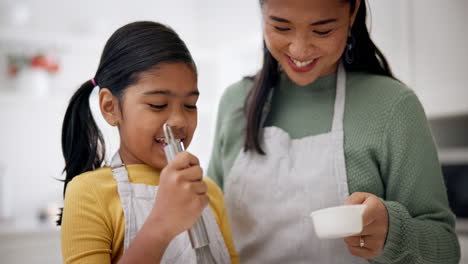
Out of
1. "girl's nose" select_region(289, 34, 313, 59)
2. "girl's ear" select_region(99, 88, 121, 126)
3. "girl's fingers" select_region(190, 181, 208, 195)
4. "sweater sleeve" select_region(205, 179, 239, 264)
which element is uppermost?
"girl's nose" select_region(289, 34, 313, 59)

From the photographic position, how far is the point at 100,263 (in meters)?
0.79

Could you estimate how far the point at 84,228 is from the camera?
81 cm

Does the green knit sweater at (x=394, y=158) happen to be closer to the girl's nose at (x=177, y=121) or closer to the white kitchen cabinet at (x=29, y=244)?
the girl's nose at (x=177, y=121)

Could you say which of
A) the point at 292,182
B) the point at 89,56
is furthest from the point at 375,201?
the point at 89,56

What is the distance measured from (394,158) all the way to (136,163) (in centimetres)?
49

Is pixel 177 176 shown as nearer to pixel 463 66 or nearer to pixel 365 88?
pixel 365 88

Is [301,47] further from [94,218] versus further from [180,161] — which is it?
[94,218]

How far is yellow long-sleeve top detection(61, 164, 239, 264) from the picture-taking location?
793 mm

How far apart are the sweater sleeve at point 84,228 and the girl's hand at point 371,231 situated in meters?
0.40

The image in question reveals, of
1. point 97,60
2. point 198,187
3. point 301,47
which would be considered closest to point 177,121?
point 198,187

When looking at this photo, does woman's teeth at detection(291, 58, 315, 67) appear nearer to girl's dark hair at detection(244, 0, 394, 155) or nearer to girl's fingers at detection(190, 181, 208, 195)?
girl's dark hair at detection(244, 0, 394, 155)

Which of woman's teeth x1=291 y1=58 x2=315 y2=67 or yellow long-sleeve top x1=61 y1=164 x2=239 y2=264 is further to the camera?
woman's teeth x1=291 y1=58 x2=315 y2=67

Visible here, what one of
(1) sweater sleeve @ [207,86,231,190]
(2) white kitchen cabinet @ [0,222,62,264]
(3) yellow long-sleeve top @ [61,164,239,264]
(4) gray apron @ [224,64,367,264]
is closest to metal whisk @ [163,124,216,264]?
(3) yellow long-sleeve top @ [61,164,239,264]

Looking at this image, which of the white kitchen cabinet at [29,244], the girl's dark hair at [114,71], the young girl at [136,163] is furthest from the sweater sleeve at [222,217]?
the white kitchen cabinet at [29,244]
